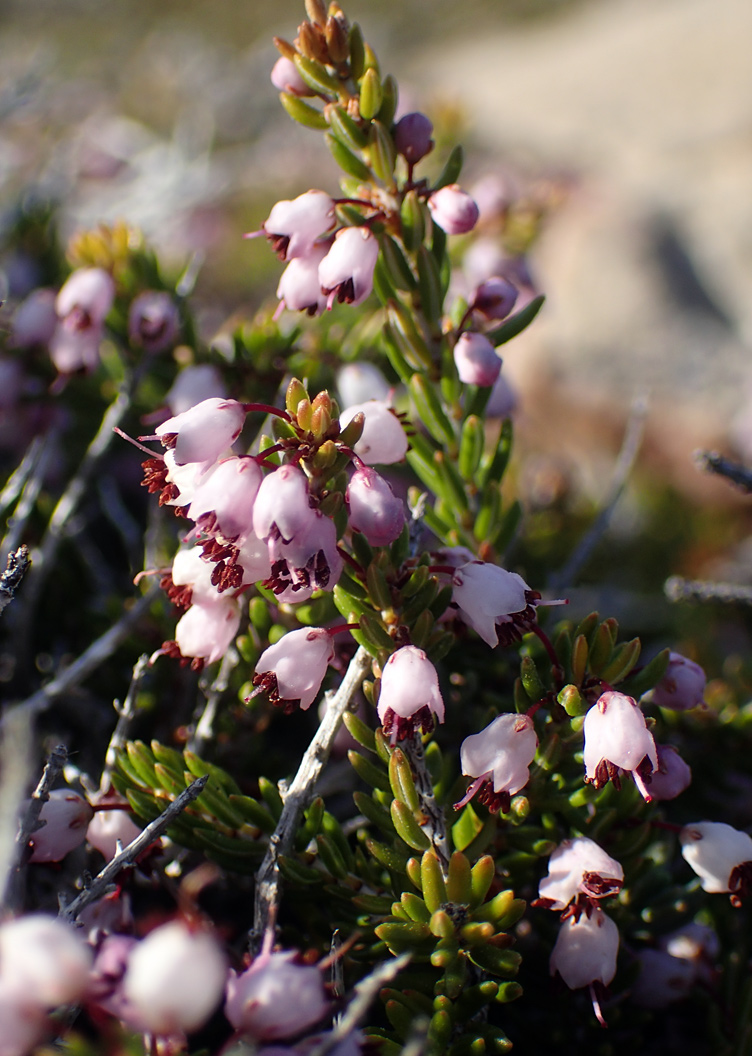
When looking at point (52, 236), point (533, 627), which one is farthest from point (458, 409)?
point (52, 236)

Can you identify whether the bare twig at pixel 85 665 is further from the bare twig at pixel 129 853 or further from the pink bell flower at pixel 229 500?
the pink bell flower at pixel 229 500

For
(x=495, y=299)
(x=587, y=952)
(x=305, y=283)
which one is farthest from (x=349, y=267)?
(x=587, y=952)

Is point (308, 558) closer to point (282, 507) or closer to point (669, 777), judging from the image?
point (282, 507)

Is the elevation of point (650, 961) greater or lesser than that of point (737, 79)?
greater

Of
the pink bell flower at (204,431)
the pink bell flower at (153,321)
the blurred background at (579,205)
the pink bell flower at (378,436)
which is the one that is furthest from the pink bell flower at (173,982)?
the blurred background at (579,205)

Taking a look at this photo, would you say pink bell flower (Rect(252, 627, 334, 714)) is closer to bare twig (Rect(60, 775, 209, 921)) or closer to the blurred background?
bare twig (Rect(60, 775, 209, 921))

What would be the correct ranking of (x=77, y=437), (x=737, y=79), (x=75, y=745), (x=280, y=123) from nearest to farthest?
1. (x=75, y=745)
2. (x=77, y=437)
3. (x=737, y=79)
4. (x=280, y=123)

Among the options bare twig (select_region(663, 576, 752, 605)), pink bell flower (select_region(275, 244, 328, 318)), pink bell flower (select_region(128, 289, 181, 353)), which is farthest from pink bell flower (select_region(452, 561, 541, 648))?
pink bell flower (select_region(128, 289, 181, 353))

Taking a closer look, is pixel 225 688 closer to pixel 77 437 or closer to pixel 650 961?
pixel 650 961
